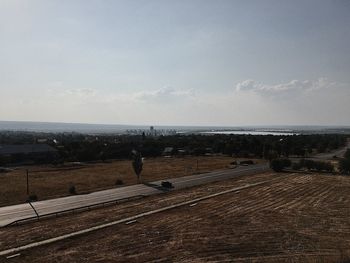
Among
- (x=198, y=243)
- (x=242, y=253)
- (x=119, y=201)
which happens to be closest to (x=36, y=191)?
(x=119, y=201)

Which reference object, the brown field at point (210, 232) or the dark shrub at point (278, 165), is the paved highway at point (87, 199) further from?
the dark shrub at point (278, 165)

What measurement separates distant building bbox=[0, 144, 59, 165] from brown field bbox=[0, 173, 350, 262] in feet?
231

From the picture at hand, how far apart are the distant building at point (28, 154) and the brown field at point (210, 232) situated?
70552 mm

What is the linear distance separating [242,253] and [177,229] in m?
7.82

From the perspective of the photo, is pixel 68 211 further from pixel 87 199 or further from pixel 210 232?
pixel 210 232

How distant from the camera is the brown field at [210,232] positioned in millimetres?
26969

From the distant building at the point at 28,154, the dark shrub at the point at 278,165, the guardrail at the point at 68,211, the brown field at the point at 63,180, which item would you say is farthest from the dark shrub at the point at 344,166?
the distant building at the point at 28,154

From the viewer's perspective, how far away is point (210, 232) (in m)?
32.8

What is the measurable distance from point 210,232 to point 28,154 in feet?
302

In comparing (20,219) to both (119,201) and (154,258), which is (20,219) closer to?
(119,201)

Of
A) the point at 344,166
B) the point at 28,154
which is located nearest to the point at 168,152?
the point at 28,154

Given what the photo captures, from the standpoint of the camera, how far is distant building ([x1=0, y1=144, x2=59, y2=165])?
109 m

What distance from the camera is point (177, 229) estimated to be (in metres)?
33.8

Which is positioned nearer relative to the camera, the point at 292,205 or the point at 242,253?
the point at 242,253
